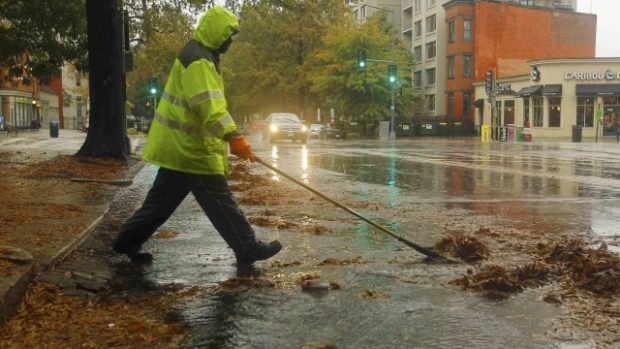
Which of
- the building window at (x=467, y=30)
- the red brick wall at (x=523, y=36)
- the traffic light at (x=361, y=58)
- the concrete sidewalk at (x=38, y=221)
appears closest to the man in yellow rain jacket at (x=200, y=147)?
the concrete sidewalk at (x=38, y=221)

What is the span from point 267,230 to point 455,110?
56.2 meters

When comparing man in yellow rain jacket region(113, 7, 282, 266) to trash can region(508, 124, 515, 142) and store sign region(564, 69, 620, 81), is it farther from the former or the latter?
store sign region(564, 69, 620, 81)

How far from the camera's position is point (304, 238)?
6.43 m

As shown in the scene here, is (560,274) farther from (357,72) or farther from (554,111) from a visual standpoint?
(554,111)

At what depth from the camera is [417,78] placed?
69.6m

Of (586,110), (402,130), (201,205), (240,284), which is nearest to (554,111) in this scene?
(586,110)

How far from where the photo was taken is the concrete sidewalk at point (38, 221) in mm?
4177

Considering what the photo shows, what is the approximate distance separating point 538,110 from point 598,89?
4.55 m

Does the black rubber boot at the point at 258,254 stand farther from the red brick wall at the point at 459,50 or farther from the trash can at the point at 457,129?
the red brick wall at the point at 459,50

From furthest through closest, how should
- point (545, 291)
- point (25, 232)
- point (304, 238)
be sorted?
point (304, 238)
point (25, 232)
point (545, 291)

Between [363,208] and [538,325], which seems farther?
[363,208]

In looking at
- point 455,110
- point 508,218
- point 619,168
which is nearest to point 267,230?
point 508,218

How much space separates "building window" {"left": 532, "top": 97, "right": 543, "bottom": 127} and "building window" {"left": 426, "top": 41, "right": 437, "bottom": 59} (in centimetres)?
1504

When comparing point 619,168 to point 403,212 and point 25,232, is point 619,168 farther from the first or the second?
point 25,232
